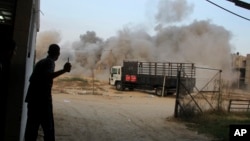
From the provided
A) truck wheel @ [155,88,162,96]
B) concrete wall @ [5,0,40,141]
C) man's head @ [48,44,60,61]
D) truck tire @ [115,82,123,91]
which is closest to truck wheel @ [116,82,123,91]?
truck tire @ [115,82,123,91]

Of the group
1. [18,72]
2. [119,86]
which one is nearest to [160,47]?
[119,86]

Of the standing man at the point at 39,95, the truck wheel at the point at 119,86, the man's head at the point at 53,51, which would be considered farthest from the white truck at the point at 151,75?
the standing man at the point at 39,95

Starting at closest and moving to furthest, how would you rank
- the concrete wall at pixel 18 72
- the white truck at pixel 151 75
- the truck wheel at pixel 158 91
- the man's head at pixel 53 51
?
1. the man's head at pixel 53 51
2. the concrete wall at pixel 18 72
3. the white truck at pixel 151 75
4. the truck wheel at pixel 158 91

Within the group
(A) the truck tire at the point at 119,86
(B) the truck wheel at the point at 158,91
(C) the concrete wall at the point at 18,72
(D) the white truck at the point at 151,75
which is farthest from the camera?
(A) the truck tire at the point at 119,86

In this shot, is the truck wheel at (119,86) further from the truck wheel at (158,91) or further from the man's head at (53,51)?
the man's head at (53,51)

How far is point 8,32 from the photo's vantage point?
668 centimetres

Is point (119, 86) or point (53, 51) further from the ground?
point (53, 51)

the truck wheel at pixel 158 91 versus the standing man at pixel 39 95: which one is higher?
the standing man at pixel 39 95

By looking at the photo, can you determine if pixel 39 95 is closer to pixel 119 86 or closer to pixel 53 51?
pixel 53 51

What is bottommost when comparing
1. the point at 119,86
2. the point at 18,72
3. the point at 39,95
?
the point at 119,86

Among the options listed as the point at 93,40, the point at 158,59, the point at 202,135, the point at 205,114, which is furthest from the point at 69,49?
the point at 202,135

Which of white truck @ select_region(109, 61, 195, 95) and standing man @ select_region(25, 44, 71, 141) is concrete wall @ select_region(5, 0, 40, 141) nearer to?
standing man @ select_region(25, 44, 71, 141)

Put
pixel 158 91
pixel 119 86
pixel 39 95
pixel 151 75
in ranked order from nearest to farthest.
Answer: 1. pixel 39 95
2. pixel 158 91
3. pixel 151 75
4. pixel 119 86

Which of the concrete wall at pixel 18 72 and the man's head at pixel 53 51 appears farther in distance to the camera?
the concrete wall at pixel 18 72
